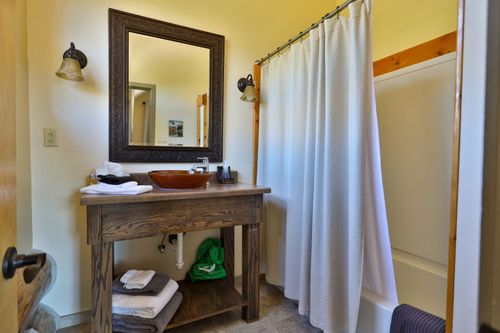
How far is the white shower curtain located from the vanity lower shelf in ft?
1.35

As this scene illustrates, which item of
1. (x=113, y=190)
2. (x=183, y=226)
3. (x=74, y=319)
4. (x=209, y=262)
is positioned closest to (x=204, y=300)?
(x=209, y=262)

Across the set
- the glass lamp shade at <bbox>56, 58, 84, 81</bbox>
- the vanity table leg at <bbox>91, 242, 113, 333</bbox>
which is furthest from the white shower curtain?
the glass lamp shade at <bbox>56, 58, 84, 81</bbox>

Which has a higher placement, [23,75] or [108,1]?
[108,1]

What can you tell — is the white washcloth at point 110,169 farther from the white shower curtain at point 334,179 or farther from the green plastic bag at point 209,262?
the white shower curtain at point 334,179

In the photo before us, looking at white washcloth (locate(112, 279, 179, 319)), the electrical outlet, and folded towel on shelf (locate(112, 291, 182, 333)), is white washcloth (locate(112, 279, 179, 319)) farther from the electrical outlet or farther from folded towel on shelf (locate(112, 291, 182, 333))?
the electrical outlet

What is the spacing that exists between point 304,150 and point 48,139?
5.35ft

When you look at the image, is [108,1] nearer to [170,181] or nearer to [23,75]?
[23,75]

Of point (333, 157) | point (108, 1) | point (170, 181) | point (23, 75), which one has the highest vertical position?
point (108, 1)

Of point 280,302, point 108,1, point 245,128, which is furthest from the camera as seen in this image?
point 245,128

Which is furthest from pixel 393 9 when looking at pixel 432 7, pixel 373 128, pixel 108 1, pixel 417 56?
pixel 108 1

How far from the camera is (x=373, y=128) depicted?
1.28 meters

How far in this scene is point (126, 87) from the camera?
66.0 inches

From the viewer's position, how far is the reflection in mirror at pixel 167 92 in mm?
1727

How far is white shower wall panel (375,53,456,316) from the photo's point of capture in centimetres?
164
